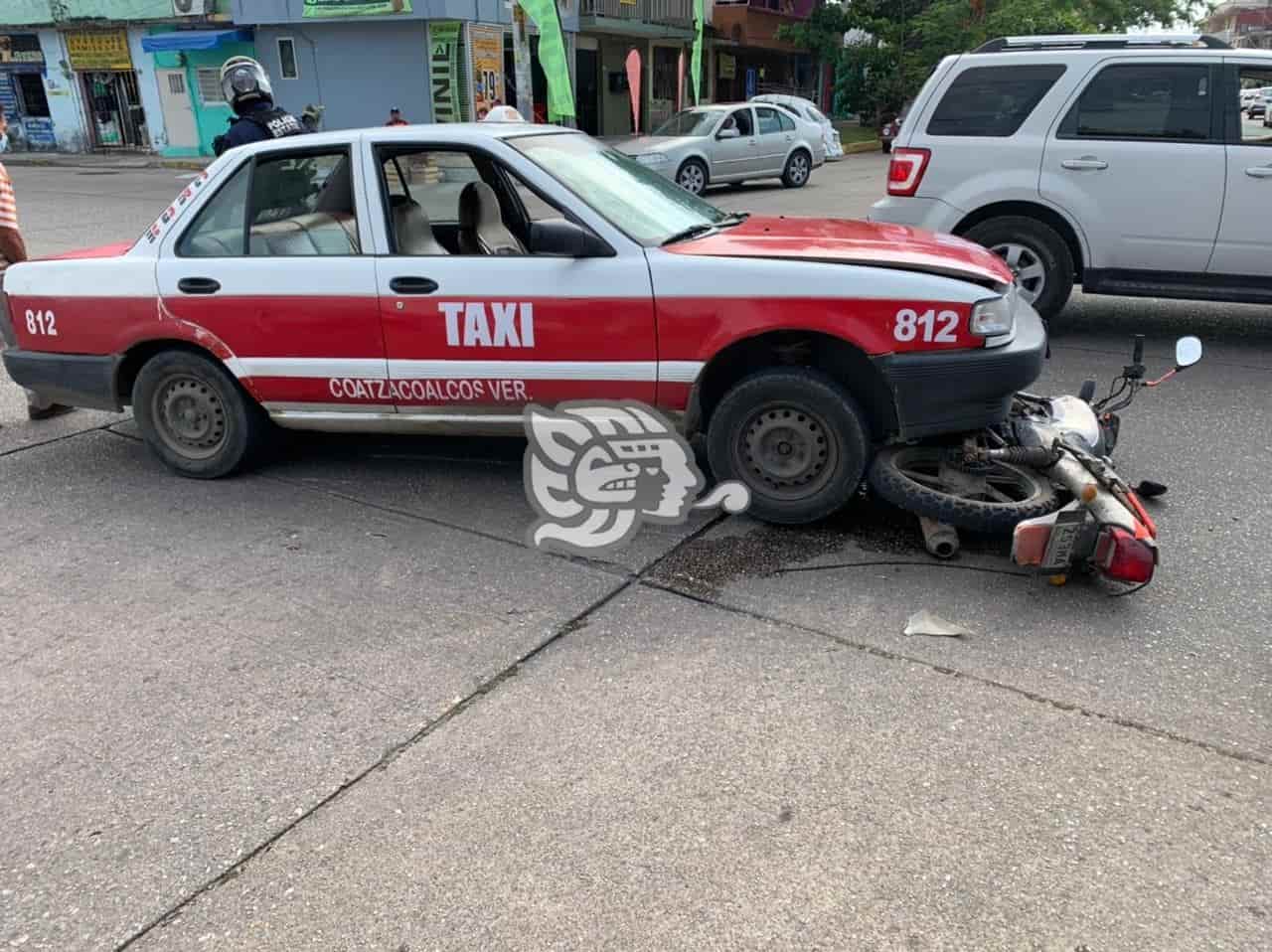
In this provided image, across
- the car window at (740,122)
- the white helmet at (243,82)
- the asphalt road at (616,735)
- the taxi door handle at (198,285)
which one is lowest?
the asphalt road at (616,735)

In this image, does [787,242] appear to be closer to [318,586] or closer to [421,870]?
[318,586]

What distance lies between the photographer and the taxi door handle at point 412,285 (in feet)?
14.7

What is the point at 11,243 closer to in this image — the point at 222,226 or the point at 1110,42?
the point at 222,226

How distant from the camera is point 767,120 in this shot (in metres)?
18.5

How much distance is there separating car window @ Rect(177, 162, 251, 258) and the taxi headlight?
132 inches

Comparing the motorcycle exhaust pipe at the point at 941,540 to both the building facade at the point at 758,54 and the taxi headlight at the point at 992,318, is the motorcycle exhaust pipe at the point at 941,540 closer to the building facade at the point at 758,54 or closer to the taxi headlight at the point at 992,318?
the taxi headlight at the point at 992,318

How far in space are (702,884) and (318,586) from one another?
2214mm

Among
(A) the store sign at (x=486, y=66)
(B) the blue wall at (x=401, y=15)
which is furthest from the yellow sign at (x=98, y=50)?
(A) the store sign at (x=486, y=66)

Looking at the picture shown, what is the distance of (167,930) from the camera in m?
2.39

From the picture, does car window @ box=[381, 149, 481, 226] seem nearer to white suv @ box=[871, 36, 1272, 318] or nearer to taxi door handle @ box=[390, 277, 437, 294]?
taxi door handle @ box=[390, 277, 437, 294]

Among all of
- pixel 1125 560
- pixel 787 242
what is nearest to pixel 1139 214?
pixel 787 242

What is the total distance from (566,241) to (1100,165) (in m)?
4.61

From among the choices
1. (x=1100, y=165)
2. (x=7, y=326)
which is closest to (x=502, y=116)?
(x=7, y=326)

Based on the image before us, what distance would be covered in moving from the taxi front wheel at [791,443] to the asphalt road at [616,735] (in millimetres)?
170
